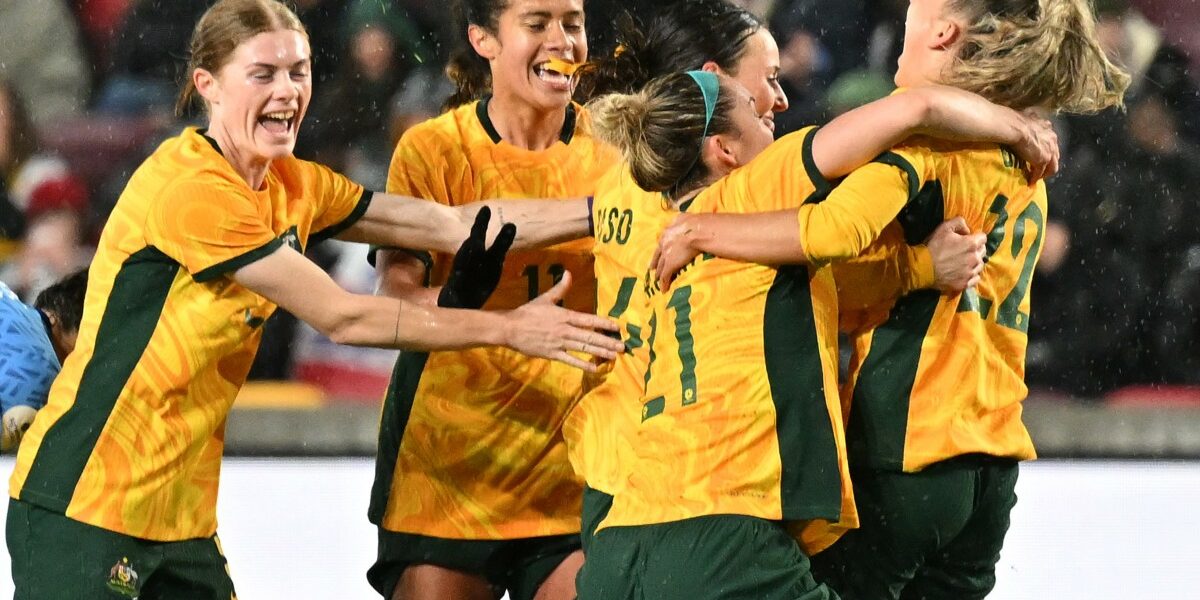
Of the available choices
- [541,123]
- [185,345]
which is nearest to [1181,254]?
[541,123]

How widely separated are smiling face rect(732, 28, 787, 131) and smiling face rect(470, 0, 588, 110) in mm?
383

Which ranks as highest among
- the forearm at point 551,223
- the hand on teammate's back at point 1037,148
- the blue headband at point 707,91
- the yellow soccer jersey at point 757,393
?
the blue headband at point 707,91

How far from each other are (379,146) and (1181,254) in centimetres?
274

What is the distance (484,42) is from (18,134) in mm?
3363

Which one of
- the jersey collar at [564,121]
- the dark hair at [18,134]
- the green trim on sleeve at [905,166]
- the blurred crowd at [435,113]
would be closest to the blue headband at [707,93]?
the green trim on sleeve at [905,166]

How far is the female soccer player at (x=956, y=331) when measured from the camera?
241 cm

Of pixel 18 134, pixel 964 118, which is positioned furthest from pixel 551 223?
pixel 18 134

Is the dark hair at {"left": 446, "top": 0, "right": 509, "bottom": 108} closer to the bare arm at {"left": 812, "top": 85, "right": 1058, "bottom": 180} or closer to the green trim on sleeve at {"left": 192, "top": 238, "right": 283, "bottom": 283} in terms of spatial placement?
the green trim on sleeve at {"left": 192, "top": 238, "right": 283, "bottom": 283}

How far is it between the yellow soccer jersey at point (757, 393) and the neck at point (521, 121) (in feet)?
2.67

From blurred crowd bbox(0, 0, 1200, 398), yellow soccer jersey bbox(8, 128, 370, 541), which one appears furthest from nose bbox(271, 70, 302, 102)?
blurred crowd bbox(0, 0, 1200, 398)

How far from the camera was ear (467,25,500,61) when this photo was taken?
312 cm

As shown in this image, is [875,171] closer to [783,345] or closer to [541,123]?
[783,345]

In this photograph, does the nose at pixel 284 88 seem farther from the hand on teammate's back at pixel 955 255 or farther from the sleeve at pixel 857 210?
the hand on teammate's back at pixel 955 255

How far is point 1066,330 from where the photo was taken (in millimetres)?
5484
